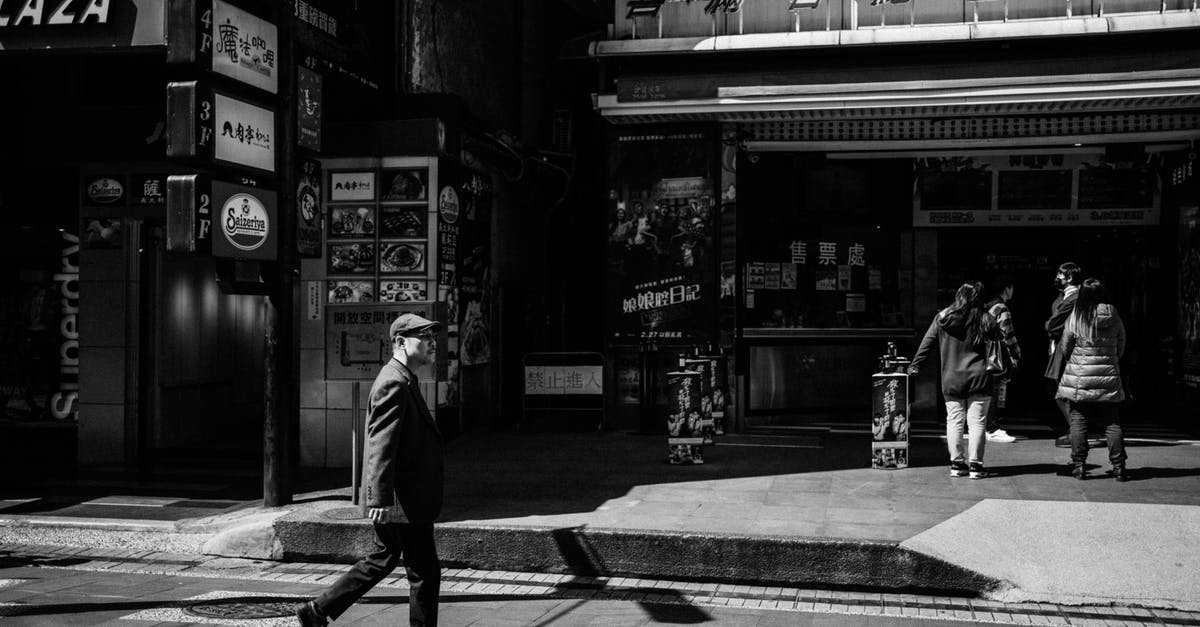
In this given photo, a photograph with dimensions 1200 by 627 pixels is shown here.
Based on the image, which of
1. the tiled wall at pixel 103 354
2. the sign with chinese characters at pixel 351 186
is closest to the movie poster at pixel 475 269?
the sign with chinese characters at pixel 351 186

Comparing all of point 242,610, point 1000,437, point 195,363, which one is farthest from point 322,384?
point 1000,437

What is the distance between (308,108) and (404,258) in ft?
9.57

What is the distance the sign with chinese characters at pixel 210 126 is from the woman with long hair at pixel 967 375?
256 inches

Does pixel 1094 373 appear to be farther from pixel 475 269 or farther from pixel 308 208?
pixel 475 269

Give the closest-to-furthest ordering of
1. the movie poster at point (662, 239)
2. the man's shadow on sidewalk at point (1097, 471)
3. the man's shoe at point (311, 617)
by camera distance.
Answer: the man's shoe at point (311, 617) → the man's shadow on sidewalk at point (1097, 471) → the movie poster at point (662, 239)

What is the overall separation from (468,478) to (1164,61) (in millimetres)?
8740

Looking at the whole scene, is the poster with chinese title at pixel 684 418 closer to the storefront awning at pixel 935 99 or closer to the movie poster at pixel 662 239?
the movie poster at pixel 662 239

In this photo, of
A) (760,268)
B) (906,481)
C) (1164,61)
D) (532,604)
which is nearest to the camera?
(532,604)

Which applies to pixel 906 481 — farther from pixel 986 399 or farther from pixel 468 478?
pixel 468 478

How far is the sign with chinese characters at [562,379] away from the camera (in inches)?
564

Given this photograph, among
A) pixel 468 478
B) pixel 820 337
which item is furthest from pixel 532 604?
pixel 820 337

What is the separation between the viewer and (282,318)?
377 inches

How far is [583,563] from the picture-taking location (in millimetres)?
8039

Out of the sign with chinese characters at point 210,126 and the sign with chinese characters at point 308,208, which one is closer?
the sign with chinese characters at point 210,126
